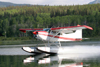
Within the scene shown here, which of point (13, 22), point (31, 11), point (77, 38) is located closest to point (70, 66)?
point (77, 38)

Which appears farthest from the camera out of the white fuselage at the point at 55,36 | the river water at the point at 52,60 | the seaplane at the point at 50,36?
the white fuselage at the point at 55,36

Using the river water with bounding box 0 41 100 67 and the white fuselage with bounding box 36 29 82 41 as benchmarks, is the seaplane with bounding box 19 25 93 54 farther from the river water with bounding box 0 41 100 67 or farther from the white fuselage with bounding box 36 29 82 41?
the river water with bounding box 0 41 100 67

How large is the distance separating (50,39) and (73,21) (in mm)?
60354

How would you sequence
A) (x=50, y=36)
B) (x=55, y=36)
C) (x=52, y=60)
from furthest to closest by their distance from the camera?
(x=55, y=36)
(x=50, y=36)
(x=52, y=60)

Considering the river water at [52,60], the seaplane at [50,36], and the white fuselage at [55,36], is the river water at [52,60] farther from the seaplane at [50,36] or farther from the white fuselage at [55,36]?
the white fuselage at [55,36]

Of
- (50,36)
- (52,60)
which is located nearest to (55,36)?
(50,36)

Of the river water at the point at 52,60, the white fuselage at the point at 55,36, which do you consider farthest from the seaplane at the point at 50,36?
the river water at the point at 52,60

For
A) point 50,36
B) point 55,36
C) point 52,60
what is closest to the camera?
point 52,60

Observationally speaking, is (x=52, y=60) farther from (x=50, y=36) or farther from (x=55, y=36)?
(x=55, y=36)

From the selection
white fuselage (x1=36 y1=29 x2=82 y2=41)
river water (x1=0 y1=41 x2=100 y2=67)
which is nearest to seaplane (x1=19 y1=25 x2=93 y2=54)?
white fuselage (x1=36 y1=29 x2=82 y2=41)

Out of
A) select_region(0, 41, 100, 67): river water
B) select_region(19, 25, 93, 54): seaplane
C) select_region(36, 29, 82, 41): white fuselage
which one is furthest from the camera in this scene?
select_region(36, 29, 82, 41): white fuselage

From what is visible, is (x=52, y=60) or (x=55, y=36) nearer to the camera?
(x=52, y=60)

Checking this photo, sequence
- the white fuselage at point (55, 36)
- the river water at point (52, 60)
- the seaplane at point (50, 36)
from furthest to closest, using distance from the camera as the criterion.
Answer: the white fuselage at point (55, 36) < the seaplane at point (50, 36) < the river water at point (52, 60)

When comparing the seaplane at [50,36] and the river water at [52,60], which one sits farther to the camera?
the seaplane at [50,36]
